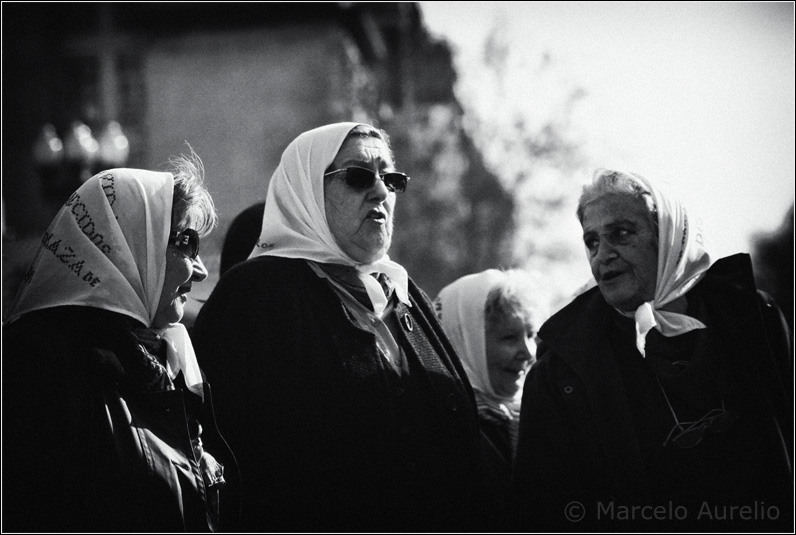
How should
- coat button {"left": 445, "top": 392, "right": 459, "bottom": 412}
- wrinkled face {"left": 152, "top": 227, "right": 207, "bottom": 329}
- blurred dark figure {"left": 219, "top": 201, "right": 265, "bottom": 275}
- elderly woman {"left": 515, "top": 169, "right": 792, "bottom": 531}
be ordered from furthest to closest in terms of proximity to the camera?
blurred dark figure {"left": 219, "top": 201, "right": 265, "bottom": 275}
coat button {"left": 445, "top": 392, "right": 459, "bottom": 412}
elderly woman {"left": 515, "top": 169, "right": 792, "bottom": 531}
wrinkled face {"left": 152, "top": 227, "right": 207, "bottom": 329}

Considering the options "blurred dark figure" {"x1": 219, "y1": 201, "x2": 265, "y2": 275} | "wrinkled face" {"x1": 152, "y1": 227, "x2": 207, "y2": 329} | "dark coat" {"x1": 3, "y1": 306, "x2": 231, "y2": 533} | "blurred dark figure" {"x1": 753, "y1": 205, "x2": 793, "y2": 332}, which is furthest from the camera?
"blurred dark figure" {"x1": 753, "y1": 205, "x2": 793, "y2": 332}

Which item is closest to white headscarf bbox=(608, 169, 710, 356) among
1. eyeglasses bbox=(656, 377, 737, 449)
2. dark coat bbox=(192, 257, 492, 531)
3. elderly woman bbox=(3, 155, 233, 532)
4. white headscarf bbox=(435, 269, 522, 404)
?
eyeglasses bbox=(656, 377, 737, 449)

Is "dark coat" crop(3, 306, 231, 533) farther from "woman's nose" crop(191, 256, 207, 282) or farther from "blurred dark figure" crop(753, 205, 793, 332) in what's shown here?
"blurred dark figure" crop(753, 205, 793, 332)

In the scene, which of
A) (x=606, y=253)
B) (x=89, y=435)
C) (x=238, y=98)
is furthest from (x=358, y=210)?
(x=238, y=98)

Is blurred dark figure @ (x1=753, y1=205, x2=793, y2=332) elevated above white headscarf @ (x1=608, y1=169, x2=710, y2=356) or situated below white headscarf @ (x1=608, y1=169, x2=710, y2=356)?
below

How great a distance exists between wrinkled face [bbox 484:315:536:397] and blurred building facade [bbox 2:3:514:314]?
10.8 m

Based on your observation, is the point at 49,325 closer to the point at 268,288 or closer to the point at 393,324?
the point at 268,288

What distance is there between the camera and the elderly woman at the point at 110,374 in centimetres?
310

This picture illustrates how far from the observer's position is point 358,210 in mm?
4484

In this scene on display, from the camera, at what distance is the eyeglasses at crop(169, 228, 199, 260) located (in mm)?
3775

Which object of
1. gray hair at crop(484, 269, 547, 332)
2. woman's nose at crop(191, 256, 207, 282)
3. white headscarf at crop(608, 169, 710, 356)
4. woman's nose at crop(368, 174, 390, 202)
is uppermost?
woman's nose at crop(368, 174, 390, 202)

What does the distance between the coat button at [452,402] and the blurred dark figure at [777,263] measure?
15.2 feet

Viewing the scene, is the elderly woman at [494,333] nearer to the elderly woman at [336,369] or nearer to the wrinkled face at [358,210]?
the elderly woman at [336,369]

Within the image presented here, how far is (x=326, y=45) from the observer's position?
2134cm
